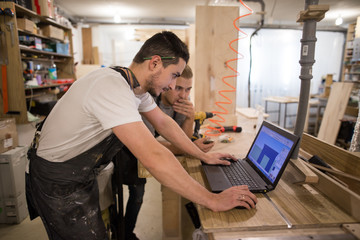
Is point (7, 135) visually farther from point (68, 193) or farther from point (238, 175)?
point (238, 175)

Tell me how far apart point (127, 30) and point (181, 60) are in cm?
581

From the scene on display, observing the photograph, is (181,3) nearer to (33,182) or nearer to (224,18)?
(224,18)

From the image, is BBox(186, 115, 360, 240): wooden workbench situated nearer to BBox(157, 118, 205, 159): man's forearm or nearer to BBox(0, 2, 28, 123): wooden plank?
BBox(157, 118, 205, 159): man's forearm

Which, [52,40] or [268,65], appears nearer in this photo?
[52,40]

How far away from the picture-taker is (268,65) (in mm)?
6633

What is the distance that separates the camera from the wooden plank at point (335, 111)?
3900 mm

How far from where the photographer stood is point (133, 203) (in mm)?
1709

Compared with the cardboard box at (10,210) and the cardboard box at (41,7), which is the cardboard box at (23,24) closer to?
the cardboard box at (41,7)

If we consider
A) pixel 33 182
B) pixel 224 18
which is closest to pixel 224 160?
pixel 33 182

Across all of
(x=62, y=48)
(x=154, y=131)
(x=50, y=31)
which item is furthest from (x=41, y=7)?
(x=154, y=131)

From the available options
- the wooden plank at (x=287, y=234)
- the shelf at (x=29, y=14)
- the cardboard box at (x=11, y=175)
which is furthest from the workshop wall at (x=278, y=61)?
the wooden plank at (x=287, y=234)

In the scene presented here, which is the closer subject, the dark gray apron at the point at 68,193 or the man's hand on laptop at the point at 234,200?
the man's hand on laptop at the point at 234,200

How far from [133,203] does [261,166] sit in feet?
3.38

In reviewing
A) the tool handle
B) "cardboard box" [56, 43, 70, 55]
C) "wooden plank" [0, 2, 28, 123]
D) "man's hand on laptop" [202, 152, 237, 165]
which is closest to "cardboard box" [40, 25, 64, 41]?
"cardboard box" [56, 43, 70, 55]
